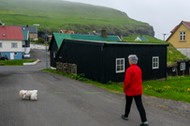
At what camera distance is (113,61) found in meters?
24.8

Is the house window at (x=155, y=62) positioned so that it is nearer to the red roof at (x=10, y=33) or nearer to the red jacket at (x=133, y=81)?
the red jacket at (x=133, y=81)

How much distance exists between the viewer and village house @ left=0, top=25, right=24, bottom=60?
229ft

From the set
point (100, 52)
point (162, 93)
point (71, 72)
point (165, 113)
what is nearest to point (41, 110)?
point (165, 113)

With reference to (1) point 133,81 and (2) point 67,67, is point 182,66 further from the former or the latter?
(1) point 133,81

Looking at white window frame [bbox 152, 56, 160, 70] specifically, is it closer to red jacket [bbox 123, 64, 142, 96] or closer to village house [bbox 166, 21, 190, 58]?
red jacket [bbox 123, 64, 142, 96]

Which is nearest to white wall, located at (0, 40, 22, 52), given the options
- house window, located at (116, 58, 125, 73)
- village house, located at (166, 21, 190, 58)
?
village house, located at (166, 21, 190, 58)

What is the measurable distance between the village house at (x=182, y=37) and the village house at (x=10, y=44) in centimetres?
3428

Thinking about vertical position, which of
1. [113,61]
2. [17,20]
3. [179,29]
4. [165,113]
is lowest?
[165,113]

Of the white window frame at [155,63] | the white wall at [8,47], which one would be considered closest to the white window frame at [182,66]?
the white window frame at [155,63]

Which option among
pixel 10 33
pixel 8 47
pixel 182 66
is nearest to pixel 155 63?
pixel 182 66

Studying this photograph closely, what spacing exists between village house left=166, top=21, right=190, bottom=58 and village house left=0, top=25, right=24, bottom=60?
3428cm

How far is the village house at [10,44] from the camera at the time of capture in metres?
69.7

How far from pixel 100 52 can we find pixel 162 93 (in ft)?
24.6

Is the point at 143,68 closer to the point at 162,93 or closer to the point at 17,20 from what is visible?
the point at 162,93
